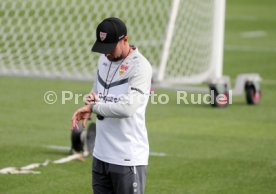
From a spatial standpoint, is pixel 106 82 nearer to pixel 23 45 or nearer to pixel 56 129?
pixel 56 129

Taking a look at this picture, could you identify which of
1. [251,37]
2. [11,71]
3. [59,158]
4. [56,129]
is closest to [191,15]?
[11,71]

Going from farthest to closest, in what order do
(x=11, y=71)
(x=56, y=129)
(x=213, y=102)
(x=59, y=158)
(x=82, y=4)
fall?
(x=82, y=4) → (x=11, y=71) → (x=213, y=102) → (x=56, y=129) → (x=59, y=158)

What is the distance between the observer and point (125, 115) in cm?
664

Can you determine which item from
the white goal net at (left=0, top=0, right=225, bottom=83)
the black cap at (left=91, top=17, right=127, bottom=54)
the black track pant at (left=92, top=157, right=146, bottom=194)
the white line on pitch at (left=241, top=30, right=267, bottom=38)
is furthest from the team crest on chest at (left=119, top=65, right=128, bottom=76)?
the white line on pitch at (left=241, top=30, right=267, bottom=38)

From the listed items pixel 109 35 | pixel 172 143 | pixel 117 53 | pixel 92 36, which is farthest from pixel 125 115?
pixel 92 36

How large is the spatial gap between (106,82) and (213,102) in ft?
25.1

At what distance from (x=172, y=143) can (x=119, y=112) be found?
5.16 meters

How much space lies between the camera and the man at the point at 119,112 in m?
6.66

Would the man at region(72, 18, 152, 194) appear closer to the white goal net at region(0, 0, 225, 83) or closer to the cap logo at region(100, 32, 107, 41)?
the cap logo at region(100, 32, 107, 41)

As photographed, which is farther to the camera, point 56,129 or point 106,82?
point 56,129

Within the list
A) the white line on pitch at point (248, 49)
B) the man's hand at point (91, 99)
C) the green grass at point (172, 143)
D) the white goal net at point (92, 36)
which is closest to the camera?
the man's hand at point (91, 99)

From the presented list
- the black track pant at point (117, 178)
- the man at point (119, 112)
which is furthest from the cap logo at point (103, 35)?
the black track pant at point (117, 178)

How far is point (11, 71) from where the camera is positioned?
53.4ft

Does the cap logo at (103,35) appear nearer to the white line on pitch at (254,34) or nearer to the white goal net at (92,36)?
the white goal net at (92,36)
